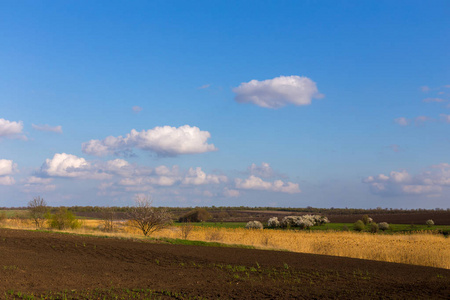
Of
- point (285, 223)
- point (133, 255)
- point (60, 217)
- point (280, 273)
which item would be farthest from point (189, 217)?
point (280, 273)

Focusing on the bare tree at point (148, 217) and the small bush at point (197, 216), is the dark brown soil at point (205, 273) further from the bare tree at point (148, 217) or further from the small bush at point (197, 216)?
the small bush at point (197, 216)

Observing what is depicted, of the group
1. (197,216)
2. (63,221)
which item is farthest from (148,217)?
(197,216)

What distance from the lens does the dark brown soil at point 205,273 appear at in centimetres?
1430

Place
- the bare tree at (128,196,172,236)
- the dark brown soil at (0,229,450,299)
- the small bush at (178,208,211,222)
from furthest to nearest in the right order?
the small bush at (178,208,211,222) → the bare tree at (128,196,172,236) → the dark brown soil at (0,229,450,299)

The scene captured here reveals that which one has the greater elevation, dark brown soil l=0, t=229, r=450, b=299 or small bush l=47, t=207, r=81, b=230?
small bush l=47, t=207, r=81, b=230

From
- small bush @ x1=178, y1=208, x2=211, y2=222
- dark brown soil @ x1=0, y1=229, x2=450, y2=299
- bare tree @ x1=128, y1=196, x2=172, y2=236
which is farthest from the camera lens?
small bush @ x1=178, y1=208, x2=211, y2=222

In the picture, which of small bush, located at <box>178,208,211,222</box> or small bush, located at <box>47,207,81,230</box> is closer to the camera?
small bush, located at <box>47,207,81,230</box>

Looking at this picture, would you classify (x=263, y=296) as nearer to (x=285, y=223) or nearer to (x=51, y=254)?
Answer: (x=51, y=254)

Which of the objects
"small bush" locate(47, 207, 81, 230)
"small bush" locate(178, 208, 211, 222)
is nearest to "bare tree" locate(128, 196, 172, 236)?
"small bush" locate(47, 207, 81, 230)

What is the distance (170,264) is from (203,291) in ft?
23.9

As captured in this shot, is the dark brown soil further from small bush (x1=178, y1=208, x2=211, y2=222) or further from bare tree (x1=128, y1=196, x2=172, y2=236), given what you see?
small bush (x1=178, y1=208, x2=211, y2=222)

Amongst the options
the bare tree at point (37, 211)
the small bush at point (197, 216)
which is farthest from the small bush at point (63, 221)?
the small bush at point (197, 216)

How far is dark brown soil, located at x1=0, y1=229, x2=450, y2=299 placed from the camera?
14.3m

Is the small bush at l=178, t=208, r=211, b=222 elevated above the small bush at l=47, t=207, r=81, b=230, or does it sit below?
below
